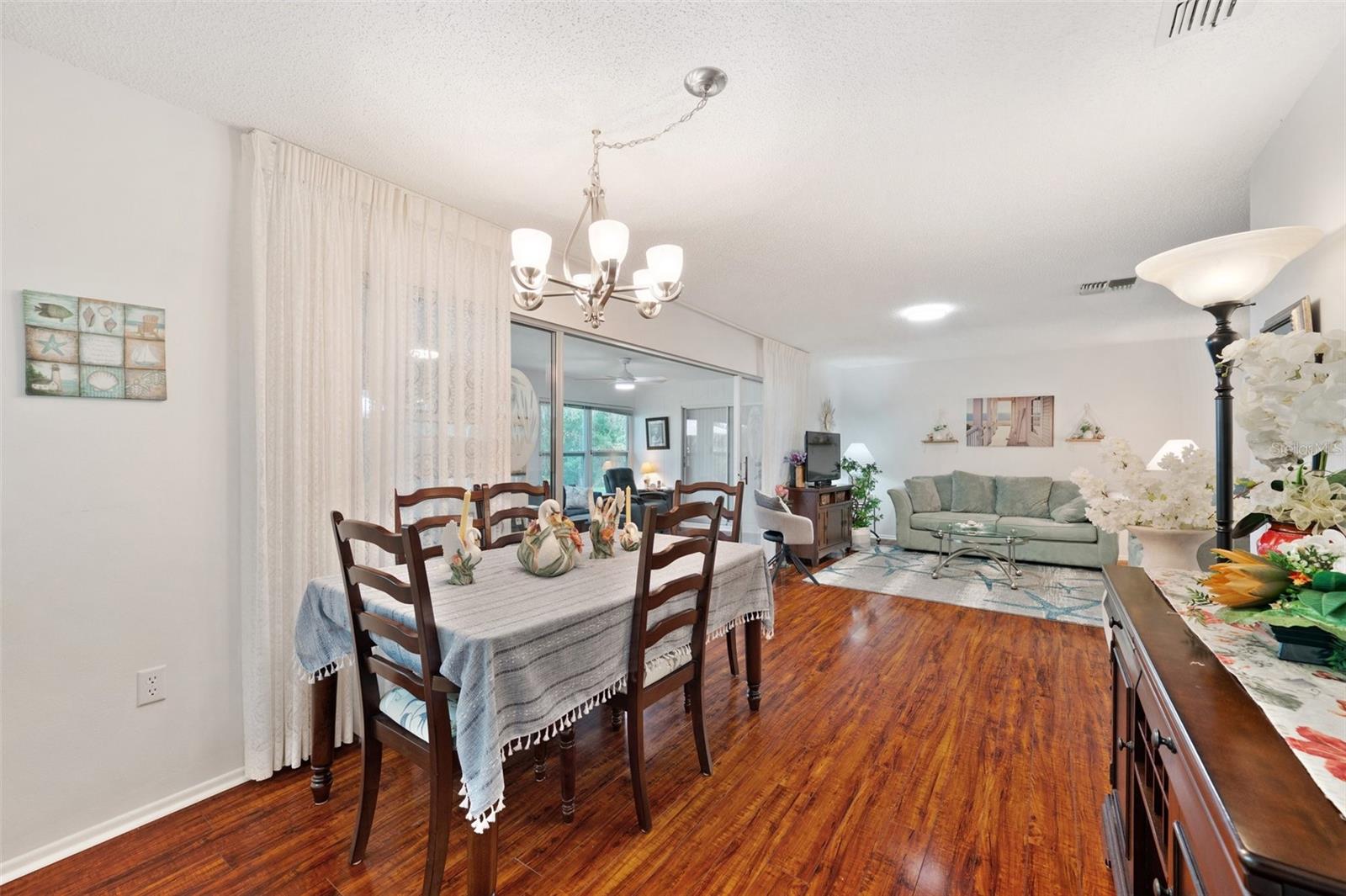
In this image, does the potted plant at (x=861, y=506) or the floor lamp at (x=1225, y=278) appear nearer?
the floor lamp at (x=1225, y=278)

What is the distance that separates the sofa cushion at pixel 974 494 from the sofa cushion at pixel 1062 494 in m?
0.58

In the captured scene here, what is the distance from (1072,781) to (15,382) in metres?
3.82

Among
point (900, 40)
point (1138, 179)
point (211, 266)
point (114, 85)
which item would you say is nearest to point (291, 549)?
point (211, 266)

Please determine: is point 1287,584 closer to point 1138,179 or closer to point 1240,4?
point 1240,4

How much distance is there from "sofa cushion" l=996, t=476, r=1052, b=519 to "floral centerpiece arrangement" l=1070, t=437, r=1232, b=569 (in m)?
5.34

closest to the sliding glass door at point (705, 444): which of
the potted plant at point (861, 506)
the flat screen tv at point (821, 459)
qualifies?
the flat screen tv at point (821, 459)

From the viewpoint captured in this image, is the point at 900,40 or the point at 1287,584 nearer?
the point at 1287,584

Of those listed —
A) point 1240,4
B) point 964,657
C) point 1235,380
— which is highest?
point 1240,4

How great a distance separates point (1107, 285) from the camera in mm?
3961

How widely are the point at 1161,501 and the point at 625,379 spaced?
5429mm

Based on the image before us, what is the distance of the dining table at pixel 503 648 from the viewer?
1383mm

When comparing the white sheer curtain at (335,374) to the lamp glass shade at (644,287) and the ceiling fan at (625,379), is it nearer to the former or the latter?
the lamp glass shade at (644,287)

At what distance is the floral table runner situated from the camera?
0.64 meters

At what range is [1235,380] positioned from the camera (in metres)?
3.33
